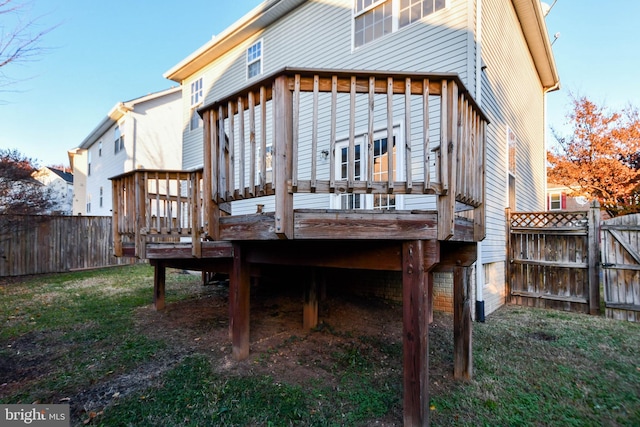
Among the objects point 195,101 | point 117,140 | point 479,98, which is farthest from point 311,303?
point 117,140

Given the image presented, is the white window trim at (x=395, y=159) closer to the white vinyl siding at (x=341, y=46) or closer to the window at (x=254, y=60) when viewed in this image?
the white vinyl siding at (x=341, y=46)

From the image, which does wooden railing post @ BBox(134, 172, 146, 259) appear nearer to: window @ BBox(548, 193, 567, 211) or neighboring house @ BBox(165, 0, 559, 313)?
neighboring house @ BBox(165, 0, 559, 313)

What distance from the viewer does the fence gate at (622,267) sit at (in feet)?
17.8

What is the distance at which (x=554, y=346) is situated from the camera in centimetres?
404

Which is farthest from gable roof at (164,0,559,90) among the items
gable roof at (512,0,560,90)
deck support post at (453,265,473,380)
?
deck support post at (453,265,473,380)

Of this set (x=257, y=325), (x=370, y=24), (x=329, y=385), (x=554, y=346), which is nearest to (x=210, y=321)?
(x=257, y=325)

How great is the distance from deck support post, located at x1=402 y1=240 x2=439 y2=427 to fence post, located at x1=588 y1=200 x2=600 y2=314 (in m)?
5.57

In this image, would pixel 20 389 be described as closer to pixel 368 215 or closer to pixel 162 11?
pixel 368 215

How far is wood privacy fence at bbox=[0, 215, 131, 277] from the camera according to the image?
28.8 ft

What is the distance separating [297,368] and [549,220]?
609cm

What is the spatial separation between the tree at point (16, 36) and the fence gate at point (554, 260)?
27.9ft

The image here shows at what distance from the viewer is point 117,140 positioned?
15.0 m

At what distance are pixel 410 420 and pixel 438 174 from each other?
71.5 inches

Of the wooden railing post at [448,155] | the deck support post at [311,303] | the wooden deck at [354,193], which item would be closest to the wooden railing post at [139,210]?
the wooden deck at [354,193]
